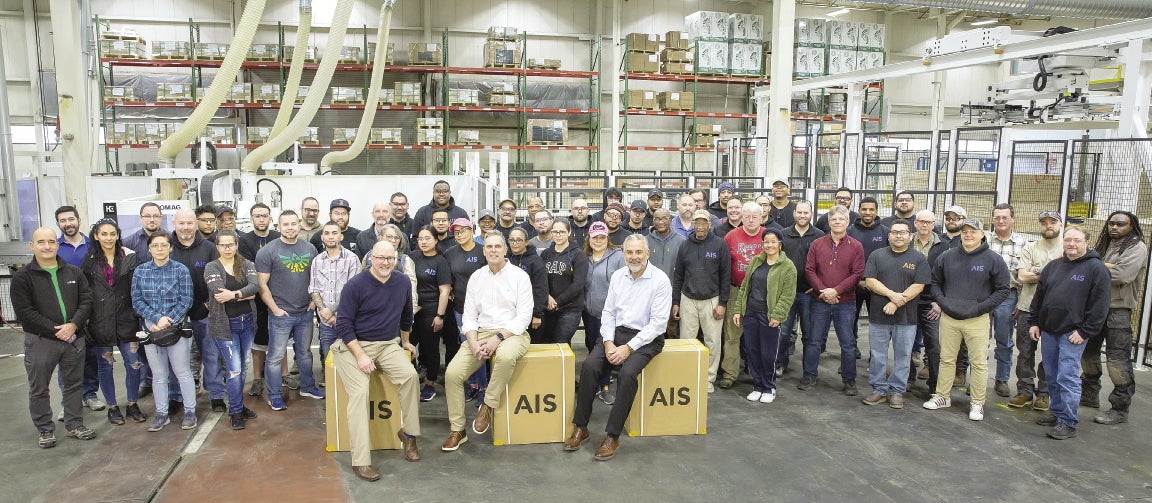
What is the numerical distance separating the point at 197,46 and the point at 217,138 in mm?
2139

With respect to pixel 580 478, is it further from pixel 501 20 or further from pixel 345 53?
pixel 501 20

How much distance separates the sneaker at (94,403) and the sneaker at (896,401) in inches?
262

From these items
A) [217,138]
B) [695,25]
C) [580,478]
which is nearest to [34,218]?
[217,138]

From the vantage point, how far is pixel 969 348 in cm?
593

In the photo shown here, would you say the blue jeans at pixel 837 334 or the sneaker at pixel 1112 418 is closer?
the sneaker at pixel 1112 418

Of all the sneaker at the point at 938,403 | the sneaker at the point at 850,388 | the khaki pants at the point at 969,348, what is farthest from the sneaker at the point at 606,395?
the khaki pants at the point at 969,348

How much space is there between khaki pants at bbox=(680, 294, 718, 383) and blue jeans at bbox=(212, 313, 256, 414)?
3.64m

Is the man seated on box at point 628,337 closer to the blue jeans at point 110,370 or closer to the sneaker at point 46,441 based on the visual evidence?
the blue jeans at point 110,370

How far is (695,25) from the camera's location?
18.4 metres

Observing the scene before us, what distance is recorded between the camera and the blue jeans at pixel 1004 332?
6.35 meters

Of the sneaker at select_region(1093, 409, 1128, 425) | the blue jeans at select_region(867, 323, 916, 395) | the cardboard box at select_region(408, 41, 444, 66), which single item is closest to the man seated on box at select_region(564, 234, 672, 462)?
the blue jeans at select_region(867, 323, 916, 395)

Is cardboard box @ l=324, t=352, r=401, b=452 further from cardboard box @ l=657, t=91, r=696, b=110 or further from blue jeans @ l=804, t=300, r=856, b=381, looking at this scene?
cardboard box @ l=657, t=91, r=696, b=110

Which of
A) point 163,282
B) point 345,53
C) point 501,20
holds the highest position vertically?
point 501,20

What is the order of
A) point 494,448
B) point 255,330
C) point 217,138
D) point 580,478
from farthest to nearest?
point 217,138, point 255,330, point 494,448, point 580,478
